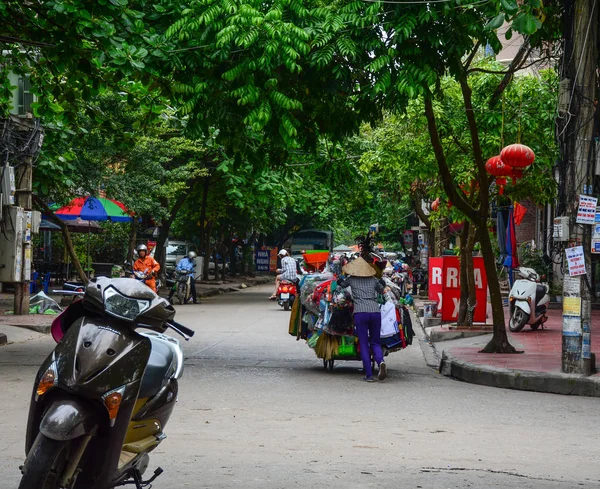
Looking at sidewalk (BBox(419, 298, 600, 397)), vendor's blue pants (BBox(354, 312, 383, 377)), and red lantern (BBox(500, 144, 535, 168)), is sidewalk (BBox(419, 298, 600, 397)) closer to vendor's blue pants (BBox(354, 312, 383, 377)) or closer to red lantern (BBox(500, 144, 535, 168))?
vendor's blue pants (BBox(354, 312, 383, 377))

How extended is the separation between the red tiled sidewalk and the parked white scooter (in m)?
0.24

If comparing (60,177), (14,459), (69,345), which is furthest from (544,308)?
(69,345)

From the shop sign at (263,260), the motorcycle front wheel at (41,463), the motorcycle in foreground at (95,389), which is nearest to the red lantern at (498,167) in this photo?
the motorcycle in foreground at (95,389)

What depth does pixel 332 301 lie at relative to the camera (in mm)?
12688

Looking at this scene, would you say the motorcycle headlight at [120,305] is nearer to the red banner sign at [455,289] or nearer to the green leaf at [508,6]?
the green leaf at [508,6]

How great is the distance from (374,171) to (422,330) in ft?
22.6

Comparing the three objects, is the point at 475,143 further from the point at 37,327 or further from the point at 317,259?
A: the point at 37,327

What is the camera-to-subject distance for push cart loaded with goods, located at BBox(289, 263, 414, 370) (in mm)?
12672

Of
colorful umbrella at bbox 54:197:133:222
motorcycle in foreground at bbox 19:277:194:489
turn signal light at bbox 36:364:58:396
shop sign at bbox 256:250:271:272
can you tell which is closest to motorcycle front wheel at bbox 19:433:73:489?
motorcycle in foreground at bbox 19:277:194:489

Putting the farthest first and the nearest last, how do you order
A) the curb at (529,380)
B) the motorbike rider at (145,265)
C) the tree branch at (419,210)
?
the tree branch at (419,210) → the motorbike rider at (145,265) → the curb at (529,380)

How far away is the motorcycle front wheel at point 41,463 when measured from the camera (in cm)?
446

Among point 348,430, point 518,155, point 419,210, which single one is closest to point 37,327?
point 518,155

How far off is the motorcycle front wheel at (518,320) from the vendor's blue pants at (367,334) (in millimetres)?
7453

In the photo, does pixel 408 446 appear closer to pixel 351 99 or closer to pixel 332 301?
pixel 332 301
